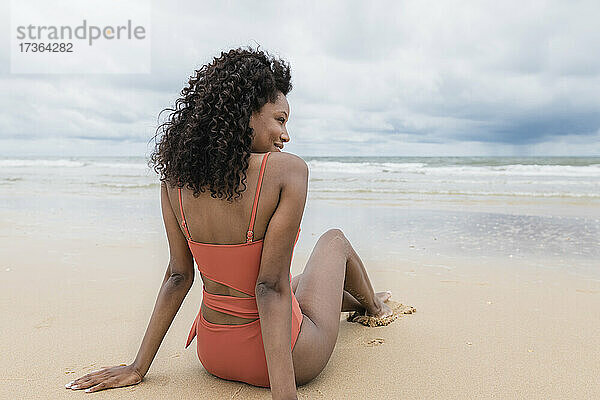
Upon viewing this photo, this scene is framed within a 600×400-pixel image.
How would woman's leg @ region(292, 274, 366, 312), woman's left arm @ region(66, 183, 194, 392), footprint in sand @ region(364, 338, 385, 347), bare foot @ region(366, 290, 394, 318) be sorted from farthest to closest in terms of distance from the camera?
bare foot @ region(366, 290, 394, 318) < woman's leg @ region(292, 274, 366, 312) < footprint in sand @ region(364, 338, 385, 347) < woman's left arm @ region(66, 183, 194, 392)

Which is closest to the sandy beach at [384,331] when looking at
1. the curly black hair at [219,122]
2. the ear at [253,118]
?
the curly black hair at [219,122]

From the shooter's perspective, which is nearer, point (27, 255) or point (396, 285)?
point (396, 285)

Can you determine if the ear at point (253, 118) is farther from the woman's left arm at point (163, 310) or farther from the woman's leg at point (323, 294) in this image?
the woman's leg at point (323, 294)

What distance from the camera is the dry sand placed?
266 centimetres

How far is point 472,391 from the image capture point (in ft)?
8.61

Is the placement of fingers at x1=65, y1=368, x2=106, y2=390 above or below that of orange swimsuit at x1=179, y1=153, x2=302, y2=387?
below

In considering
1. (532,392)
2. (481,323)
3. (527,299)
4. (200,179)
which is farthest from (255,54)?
(527,299)

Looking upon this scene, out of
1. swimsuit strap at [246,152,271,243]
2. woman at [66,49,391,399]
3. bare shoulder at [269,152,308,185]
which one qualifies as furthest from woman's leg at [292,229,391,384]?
bare shoulder at [269,152,308,185]

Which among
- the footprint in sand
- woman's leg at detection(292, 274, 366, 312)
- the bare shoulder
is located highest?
the bare shoulder

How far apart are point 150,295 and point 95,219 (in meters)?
4.89

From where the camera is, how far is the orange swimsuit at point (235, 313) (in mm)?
2260

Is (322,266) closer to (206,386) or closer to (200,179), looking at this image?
(206,386)

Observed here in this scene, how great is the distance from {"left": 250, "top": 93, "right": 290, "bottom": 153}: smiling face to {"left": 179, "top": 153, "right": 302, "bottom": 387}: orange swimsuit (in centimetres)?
12

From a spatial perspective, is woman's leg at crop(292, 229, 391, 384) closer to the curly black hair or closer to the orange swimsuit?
the orange swimsuit
